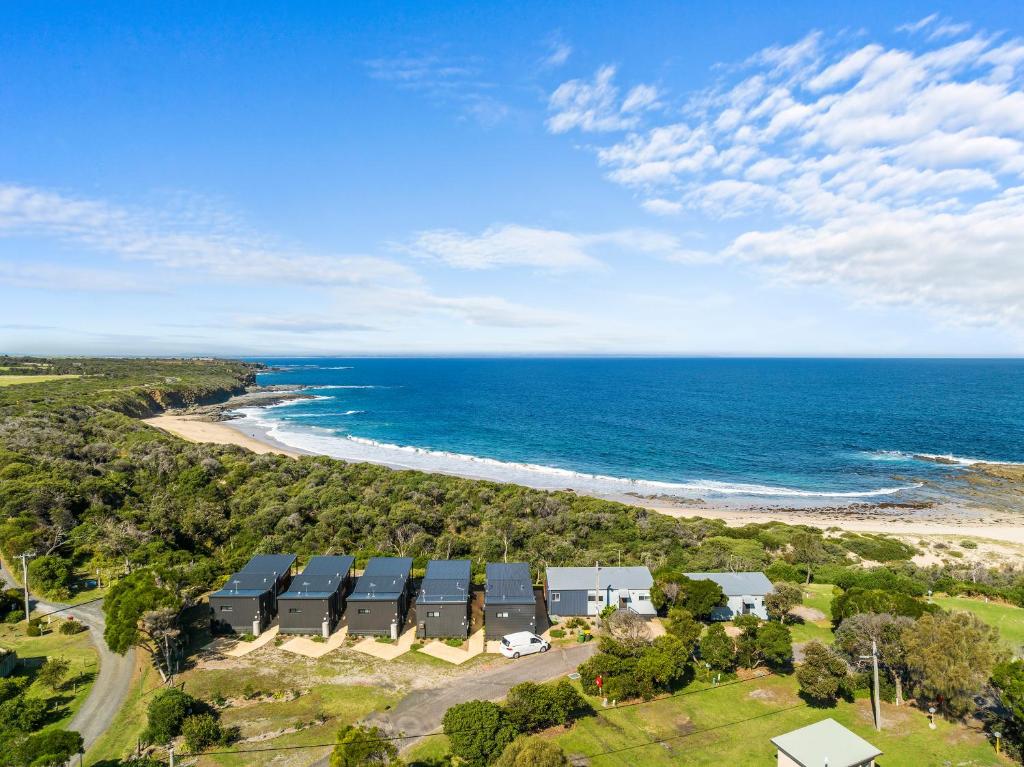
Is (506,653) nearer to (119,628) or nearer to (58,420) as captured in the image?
(119,628)

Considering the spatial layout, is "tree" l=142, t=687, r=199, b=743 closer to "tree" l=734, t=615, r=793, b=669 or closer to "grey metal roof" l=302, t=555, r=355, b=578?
"grey metal roof" l=302, t=555, r=355, b=578

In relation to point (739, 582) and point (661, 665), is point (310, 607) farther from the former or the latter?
point (739, 582)

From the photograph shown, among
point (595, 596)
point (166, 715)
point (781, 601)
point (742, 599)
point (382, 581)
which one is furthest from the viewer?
point (595, 596)

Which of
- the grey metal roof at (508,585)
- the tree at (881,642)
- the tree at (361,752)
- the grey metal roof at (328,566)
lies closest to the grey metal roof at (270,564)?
the grey metal roof at (328,566)

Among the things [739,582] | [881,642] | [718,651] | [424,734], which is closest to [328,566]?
[424,734]

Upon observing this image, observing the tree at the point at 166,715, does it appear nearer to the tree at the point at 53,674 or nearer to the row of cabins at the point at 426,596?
the tree at the point at 53,674

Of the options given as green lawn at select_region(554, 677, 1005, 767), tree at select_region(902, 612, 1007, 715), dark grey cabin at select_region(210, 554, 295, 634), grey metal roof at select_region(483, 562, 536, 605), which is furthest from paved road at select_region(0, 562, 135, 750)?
tree at select_region(902, 612, 1007, 715)

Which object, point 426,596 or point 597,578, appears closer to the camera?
point 426,596
